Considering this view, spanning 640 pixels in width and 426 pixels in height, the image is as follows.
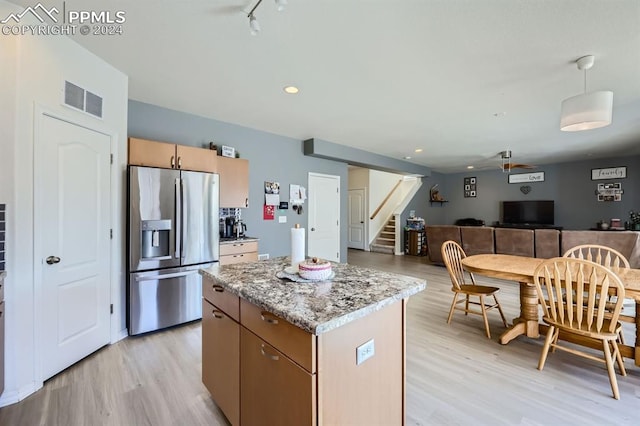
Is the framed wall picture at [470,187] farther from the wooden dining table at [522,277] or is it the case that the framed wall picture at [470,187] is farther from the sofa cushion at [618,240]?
the wooden dining table at [522,277]

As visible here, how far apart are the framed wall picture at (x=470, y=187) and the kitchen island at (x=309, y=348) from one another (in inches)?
355

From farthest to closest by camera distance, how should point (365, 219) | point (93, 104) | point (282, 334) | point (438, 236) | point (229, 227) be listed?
point (365, 219), point (438, 236), point (229, 227), point (93, 104), point (282, 334)

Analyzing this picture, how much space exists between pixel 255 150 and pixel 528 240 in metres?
5.11

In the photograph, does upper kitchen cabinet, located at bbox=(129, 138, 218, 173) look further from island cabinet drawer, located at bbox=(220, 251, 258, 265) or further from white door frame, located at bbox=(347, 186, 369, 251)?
white door frame, located at bbox=(347, 186, 369, 251)

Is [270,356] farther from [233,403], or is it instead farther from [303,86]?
[303,86]

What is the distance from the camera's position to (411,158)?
704 cm

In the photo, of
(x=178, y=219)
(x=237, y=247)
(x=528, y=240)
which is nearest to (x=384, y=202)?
(x=528, y=240)

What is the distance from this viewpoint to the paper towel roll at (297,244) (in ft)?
5.71

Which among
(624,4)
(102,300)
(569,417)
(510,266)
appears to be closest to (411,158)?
(510,266)

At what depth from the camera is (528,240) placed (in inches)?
202

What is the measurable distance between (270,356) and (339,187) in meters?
4.89

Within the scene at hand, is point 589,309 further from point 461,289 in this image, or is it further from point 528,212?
point 528,212

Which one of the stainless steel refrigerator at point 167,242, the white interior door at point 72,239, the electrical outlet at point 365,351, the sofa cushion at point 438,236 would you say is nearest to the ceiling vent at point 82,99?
the white interior door at point 72,239

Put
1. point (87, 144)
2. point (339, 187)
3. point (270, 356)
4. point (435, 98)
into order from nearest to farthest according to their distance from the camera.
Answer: point (270, 356), point (87, 144), point (435, 98), point (339, 187)
